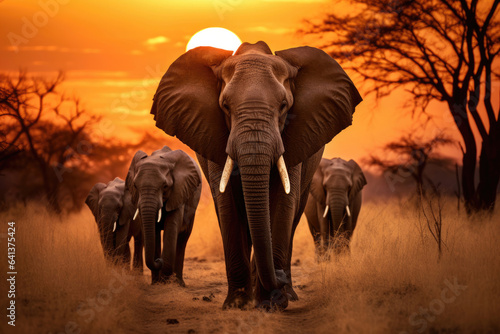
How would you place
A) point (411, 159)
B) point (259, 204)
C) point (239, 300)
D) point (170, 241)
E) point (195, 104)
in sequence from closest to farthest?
1. point (259, 204)
2. point (195, 104)
3. point (239, 300)
4. point (170, 241)
5. point (411, 159)

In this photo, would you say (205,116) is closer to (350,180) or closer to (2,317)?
(2,317)

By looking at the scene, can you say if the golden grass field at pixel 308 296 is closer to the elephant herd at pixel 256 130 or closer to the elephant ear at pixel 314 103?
the elephant herd at pixel 256 130

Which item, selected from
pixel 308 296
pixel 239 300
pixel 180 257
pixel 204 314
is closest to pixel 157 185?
pixel 180 257

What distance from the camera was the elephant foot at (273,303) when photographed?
24.5ft

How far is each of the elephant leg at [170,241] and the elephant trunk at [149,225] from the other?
215 mm

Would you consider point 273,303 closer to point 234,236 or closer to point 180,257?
point 234,236

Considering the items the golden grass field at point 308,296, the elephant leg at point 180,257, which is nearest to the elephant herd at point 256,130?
the golden grass field at point 308,296

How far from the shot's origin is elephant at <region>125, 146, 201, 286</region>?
10430 millimetres

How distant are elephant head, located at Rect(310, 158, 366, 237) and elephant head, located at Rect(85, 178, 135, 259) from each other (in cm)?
401

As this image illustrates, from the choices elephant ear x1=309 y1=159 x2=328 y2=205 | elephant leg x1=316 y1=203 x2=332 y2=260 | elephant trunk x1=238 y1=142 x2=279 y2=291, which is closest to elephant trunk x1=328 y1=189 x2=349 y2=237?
elephant leg x1=316 y1=203 x2=332 y2=260

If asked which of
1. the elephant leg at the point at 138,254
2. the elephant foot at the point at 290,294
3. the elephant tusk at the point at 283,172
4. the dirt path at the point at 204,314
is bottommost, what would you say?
the dirt path at the point at 204,314

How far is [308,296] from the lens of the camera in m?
9.45

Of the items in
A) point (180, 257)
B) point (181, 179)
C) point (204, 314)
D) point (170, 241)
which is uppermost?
point (181, 179)

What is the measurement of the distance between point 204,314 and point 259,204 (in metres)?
2.02
